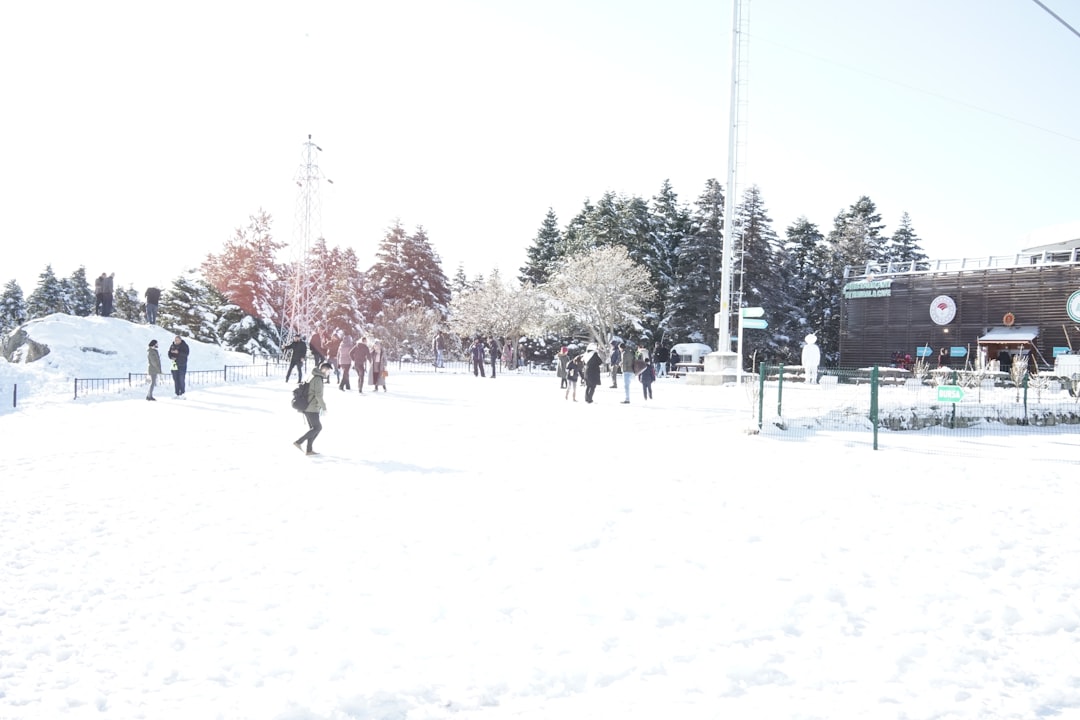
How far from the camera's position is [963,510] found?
25.6 feet

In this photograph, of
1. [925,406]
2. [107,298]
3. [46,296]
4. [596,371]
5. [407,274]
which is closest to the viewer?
[925,406]

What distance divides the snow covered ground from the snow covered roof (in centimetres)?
2631

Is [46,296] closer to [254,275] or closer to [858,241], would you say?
[254,275]

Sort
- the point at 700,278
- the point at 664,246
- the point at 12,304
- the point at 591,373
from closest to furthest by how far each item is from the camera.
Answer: the point at 591,373 < the point at 700,278 < the point at 664,246 < the point at 12,304

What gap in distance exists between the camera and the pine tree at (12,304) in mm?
63719

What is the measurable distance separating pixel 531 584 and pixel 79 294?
248 ft

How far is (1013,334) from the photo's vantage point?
108 feet

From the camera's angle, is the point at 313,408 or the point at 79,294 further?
the point at 79,294

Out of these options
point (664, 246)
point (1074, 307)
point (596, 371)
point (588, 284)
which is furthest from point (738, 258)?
point (596, 371)

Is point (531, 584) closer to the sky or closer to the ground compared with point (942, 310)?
closer to the ground

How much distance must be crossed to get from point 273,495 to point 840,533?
602 centimetres

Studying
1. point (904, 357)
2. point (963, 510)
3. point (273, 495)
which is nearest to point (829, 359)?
point (904, 357)

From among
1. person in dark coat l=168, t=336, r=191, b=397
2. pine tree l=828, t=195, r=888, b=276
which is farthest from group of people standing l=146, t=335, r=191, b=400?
pine tree l=828, t=195, r=888, b=276

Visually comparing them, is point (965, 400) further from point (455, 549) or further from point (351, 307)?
point (351, 307)
